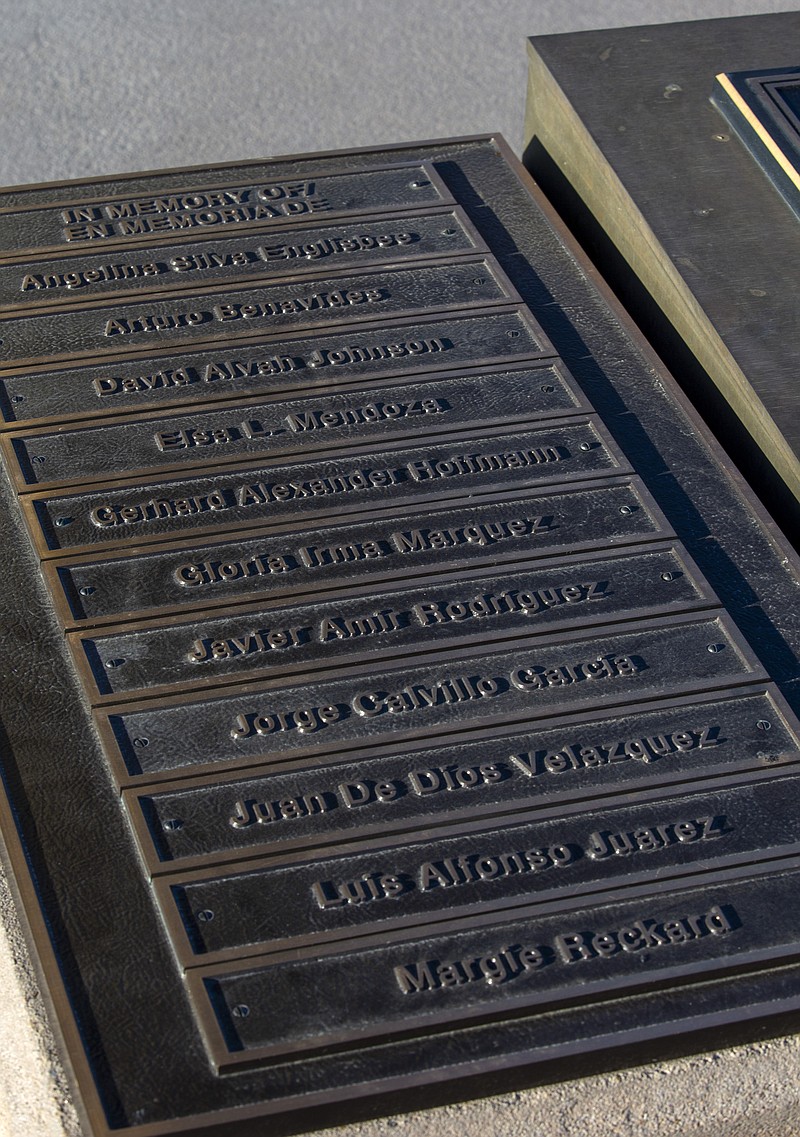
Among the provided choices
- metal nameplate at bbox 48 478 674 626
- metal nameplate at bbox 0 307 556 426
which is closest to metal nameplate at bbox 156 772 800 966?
metal nameplate at bbox 48 478 674 626

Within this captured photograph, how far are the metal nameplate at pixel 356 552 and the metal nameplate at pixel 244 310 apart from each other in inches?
33.2

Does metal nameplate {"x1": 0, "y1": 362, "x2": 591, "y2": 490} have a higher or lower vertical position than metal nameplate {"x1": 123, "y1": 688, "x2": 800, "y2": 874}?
higher

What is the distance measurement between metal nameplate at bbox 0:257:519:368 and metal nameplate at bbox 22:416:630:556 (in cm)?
59

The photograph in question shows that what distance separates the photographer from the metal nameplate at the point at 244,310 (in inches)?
173

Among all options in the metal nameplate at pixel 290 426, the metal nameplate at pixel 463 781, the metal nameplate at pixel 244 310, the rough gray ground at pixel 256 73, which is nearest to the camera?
the metal nameplate at pixel 463 781

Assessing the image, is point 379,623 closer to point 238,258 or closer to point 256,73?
point 238,258

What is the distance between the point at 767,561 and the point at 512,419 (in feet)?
2.68

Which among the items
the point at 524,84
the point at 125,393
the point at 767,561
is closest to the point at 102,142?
the point at 524,84

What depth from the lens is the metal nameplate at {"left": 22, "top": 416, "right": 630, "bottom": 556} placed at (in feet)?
12.6

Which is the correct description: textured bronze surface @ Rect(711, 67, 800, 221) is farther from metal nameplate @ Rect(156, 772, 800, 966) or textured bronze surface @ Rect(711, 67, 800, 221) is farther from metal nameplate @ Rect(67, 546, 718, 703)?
metal nameplate @ Rect(156, 772, 800, 966)

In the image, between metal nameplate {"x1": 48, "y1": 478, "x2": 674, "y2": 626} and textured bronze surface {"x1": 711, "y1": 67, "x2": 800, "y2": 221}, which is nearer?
metal nameplate {"x1": 48, "y1": 478, "x2": 674, "y2": 626}

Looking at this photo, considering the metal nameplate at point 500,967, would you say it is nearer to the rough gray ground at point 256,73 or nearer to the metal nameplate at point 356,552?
the metal nameplate at point 356,552

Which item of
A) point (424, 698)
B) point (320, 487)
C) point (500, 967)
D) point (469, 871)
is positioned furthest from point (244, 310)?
point (500, 967)

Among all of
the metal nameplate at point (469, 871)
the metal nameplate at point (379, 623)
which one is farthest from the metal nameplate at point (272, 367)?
the metal nameplate at point (469, 871)
